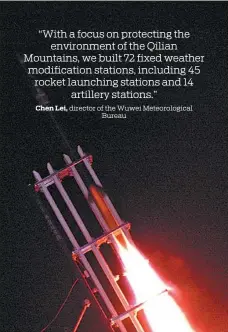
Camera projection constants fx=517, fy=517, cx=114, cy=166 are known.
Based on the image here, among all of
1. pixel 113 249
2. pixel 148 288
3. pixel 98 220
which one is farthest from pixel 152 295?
pixel 98 220

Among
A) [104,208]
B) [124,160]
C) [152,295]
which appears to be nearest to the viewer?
[152,295]

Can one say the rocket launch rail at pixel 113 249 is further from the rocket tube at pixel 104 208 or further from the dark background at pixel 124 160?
the dark background at pixel 124 160

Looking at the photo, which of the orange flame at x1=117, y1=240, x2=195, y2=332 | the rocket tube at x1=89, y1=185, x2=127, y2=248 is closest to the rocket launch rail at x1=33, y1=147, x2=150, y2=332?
the rocket tube at x1=89, y1=185, x2=127, y2=248

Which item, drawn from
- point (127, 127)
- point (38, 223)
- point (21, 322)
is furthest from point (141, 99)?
point (21, 322)

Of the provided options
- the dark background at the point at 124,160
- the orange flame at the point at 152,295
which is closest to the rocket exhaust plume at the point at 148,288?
the orange flame at the point at 152,295

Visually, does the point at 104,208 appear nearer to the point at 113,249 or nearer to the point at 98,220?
the point at 98,220

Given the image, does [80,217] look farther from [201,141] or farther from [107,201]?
[201,141]
